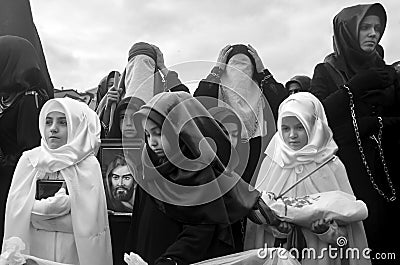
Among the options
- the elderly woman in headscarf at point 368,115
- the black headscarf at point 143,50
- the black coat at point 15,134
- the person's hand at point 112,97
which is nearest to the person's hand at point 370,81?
the elderly woman in headscarf at point 368,115

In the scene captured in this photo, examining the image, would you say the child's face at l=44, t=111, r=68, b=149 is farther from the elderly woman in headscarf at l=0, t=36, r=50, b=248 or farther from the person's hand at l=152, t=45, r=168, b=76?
the person's hand at l=152, t=45, r=168, b=76

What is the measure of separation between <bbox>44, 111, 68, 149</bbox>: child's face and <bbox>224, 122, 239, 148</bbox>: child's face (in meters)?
0.77

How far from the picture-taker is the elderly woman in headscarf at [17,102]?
310 centimetres

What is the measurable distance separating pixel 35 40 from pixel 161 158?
6.21 feet

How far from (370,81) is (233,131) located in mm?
745

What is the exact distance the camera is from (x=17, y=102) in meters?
3.25

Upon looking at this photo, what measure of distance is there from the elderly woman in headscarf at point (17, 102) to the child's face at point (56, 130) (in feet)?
1.14

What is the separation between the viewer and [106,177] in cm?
302

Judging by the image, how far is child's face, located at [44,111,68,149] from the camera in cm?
273

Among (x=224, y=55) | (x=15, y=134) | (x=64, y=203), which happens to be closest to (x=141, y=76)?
(x=224, y=55)

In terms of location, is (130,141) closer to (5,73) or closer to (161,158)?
(161,158)

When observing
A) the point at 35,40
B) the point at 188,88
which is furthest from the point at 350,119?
the point at 35,40

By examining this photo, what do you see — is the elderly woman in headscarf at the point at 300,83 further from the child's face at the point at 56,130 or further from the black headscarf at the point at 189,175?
the child's face at the point at 56,130

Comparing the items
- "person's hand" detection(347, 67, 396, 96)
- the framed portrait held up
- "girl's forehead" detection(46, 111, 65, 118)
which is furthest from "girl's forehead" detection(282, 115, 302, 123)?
"girl's forehead" detection(46, 111, 65, 118)
